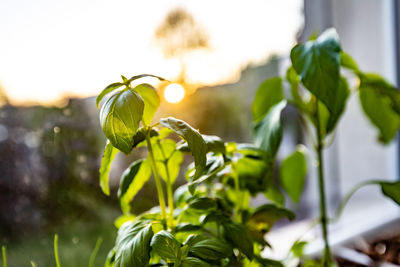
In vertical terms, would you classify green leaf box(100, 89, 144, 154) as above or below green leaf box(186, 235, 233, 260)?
above

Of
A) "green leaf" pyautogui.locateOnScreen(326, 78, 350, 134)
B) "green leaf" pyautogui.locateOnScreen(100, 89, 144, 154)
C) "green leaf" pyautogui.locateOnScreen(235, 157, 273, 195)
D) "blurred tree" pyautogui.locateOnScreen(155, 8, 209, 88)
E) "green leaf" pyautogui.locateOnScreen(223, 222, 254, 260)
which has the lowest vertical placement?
"green leaf" pyautogui.locateOnScreen(223, 222, 254, 260)

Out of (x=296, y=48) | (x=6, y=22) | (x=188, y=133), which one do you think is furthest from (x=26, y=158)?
(x=296, y=48)

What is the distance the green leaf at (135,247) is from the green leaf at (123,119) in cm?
13

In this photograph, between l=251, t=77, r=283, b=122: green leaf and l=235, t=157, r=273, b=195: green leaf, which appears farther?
l=251, t=77, r=283, b=122: green leaf

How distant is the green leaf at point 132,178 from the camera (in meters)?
0.58

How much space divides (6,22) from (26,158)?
0.92 feet

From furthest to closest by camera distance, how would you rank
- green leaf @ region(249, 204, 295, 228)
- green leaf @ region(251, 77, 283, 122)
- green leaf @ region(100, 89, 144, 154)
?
1. green leaf @ region(251, 77, 283, 122)
2. green leaf @ region(249, 204, 295, 228)
3. green leaf @ region(100, 89, 144, 154)

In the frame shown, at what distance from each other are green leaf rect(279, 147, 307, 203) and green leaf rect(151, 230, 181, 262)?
517 mm

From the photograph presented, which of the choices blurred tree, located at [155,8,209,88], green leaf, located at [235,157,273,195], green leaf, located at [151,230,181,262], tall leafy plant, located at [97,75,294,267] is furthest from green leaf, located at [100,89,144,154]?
blurred tree, located at [155,8,209,88]

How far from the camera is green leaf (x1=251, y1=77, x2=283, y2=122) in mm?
834

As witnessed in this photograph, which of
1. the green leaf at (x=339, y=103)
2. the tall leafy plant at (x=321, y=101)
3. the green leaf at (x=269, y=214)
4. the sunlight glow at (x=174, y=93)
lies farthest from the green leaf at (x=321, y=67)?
the sunlight glow at (x=174, y=93)

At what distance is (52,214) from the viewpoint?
775 mm

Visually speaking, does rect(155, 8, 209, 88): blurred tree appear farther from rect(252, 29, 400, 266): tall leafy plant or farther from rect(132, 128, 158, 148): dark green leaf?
rect(132, 128, 158, 148): dark green leaf

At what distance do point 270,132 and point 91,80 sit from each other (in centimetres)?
45
